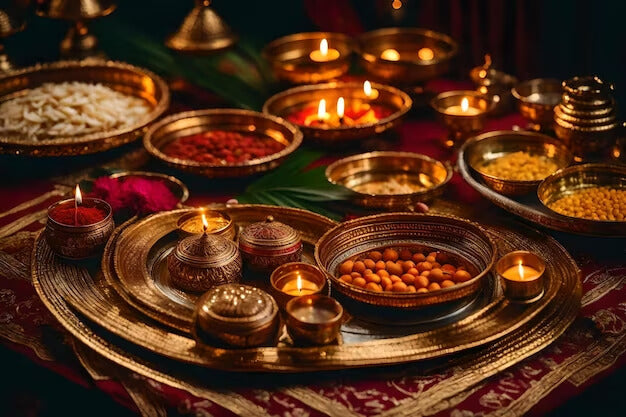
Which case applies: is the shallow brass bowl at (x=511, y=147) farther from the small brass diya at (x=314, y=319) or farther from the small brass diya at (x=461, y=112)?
the small brass diya at (x=314, y=319)

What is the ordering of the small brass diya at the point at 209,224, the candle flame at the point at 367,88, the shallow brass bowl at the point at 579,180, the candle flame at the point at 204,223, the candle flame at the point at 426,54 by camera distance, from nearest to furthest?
the candle flame at the point at 204,223
the small brass diya at the point at 209,224
the shallow brass bowl at the point at 579,180
the candle flame at the point at 367,88
the candle flame at the point at 426,54

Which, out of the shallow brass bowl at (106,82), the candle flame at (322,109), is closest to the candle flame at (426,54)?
the candle flame at (322,109)

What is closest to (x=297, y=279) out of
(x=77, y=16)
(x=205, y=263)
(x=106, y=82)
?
(x=205, y=263)

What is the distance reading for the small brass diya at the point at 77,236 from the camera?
7.54ft

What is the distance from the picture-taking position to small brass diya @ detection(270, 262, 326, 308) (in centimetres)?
210

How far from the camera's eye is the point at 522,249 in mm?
2395

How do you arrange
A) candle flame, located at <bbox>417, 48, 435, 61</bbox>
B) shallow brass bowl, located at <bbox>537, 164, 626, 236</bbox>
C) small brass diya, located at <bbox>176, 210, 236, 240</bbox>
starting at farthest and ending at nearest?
1. candle flame, located at <bbox>417, 48, 435, 61</bbox>
2. shallow brass bowl, located at <bbox>537, 164, 626, 236</bbox>
3. small brass diya, located at <bbox>176, 210, 236, 240</bbox>

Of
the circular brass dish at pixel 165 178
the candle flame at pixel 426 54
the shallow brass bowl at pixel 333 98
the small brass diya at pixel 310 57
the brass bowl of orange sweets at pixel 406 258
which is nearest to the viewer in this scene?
the brass bowl of orange sweets at pixel 406 258

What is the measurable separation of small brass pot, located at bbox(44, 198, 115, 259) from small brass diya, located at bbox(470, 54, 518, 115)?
1.61 meters

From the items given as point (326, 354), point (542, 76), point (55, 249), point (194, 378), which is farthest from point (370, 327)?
point (542, 76)

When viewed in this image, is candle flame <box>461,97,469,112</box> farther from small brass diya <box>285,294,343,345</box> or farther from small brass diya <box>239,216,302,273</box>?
small brass diya <box>285,294,343,345</box>

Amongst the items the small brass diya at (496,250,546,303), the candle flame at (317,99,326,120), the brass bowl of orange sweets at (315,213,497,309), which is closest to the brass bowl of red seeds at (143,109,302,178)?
the candle flame at (317,99,326,120)

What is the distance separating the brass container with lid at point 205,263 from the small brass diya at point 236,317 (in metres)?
0.15

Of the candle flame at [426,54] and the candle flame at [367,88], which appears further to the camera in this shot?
the candle flame at [426,54]
